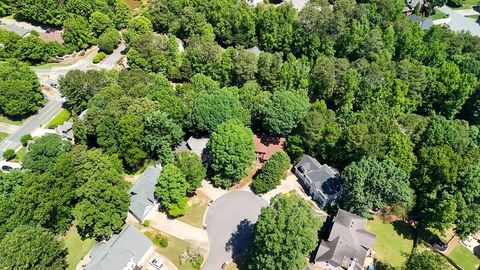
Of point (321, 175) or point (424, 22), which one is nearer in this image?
point (321, 175)

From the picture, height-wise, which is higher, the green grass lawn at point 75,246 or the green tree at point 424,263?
the green tree at point 424,263

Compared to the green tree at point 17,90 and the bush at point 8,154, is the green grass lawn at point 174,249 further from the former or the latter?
the green tree at point 17,90

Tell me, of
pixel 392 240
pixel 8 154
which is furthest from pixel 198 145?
pixel 392 240

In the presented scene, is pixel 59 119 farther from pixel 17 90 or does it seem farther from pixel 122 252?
pixel 122 252

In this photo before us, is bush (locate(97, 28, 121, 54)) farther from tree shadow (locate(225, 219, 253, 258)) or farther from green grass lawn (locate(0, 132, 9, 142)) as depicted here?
tree shadow (locate(225, 219, 253, 258))

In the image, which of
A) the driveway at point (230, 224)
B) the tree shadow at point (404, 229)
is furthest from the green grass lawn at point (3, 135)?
the tree shadow at point (404, 229)

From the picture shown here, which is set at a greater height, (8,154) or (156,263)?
(156,263)
